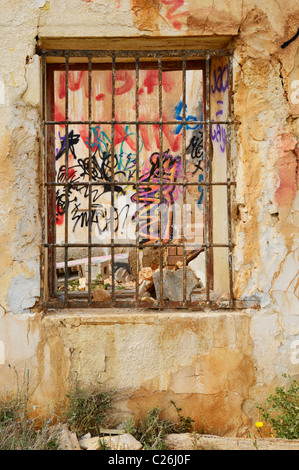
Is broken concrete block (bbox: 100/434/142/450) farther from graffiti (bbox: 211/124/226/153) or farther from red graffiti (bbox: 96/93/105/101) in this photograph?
red graffiti (bbox: 96/93/105/101)

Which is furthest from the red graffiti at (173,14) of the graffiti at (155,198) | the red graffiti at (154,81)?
the graffiti at (155,198)

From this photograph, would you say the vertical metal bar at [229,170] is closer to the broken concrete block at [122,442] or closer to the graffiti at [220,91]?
the graffiti at [220,91]

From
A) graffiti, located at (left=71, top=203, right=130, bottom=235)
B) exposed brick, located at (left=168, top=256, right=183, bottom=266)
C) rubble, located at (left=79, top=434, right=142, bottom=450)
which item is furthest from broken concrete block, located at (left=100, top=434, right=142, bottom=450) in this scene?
graffiti, located at (left=71, top=203, right=130, bottom=235)

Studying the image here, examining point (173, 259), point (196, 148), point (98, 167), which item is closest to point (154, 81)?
point (196, 148)

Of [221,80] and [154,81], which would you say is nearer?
[221,80]

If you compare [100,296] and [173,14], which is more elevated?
[173,14]

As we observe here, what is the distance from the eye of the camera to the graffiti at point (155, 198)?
689 cm

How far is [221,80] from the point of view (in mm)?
3482

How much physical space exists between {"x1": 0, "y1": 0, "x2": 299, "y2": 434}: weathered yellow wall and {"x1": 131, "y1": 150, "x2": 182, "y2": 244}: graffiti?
369 cm

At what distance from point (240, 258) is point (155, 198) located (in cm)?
373

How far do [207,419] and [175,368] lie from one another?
1.24 feet

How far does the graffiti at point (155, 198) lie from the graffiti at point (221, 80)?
125 inches

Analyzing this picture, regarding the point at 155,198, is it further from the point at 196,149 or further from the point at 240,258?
the point at 240,258
